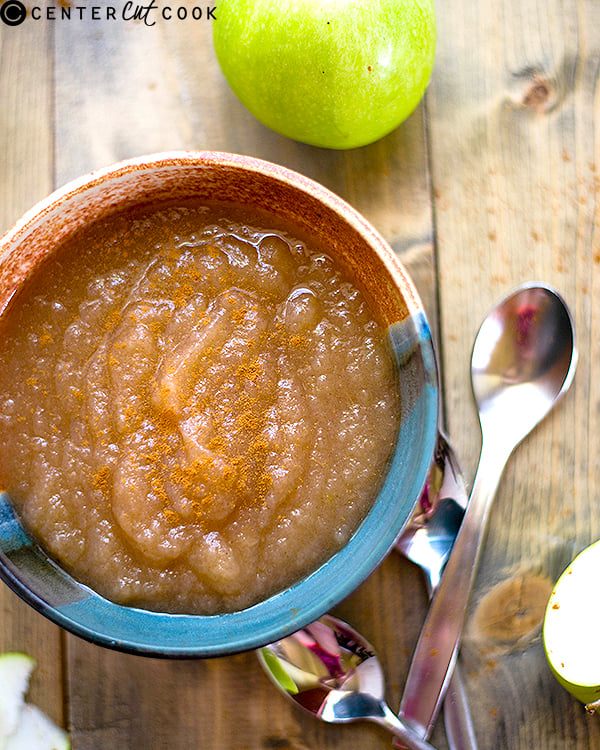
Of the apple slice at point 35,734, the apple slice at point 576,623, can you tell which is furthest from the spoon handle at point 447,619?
the apple slice at point 35,734

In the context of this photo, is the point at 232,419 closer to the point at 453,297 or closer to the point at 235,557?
the point at 235,557

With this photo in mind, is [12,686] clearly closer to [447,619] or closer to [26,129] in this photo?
[447,619]

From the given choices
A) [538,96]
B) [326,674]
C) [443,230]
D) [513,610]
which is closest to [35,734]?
[326,674]

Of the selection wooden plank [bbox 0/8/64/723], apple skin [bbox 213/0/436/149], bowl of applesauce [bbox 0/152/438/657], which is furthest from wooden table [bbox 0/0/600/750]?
bowl of applesauce [bbox 0/152/438/657]

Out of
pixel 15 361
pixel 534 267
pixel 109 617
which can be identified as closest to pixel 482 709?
pixel 109 617

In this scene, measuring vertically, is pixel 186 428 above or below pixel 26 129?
below

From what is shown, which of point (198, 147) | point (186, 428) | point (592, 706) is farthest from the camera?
point (198, 147)
